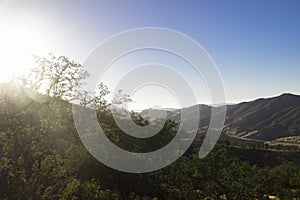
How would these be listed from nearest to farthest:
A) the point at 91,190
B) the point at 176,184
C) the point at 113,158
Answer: the point at 91,190 → the point at 113,158 → the point at 176,184

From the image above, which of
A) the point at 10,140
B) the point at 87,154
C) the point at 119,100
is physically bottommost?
the point at 87,154

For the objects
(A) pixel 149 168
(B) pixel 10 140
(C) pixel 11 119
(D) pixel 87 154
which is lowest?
(A) pixel 149 168

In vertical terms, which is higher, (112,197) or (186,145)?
(186,145)

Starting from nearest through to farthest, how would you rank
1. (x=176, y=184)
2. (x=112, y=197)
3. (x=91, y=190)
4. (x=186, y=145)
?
Result: 1. (x=91, y=190)
2. (x=112, y=197)
3. (x=176, y=184)
4. (x=186, y=145)

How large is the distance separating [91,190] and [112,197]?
160 inches

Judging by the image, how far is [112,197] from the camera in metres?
20.3

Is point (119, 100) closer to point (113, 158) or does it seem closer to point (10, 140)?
point (113, 158)

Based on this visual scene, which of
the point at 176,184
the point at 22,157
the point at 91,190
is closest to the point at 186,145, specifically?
the point at 176,184

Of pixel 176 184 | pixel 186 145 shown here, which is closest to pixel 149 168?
pixel 176 184

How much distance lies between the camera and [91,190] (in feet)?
54.5

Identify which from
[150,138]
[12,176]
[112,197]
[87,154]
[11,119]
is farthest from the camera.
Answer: [150,138]

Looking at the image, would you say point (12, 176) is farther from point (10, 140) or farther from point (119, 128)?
point (119, 128)

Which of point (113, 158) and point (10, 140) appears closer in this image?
point (10, 140)

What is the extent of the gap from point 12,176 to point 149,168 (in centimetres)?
1664
